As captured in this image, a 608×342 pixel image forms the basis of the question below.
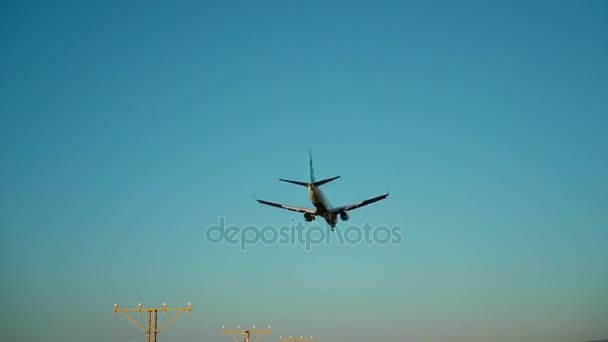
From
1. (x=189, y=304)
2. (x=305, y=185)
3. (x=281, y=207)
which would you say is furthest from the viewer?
(x=281, y=207)

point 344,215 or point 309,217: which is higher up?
point 344,215

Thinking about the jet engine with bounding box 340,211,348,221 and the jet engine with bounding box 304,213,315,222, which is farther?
the jet engine with bounding box 340,211,348,221

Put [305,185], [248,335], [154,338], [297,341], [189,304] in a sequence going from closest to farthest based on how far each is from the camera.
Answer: [154,338]
[189,304]
[305,185]
[248,335]
[297,341]

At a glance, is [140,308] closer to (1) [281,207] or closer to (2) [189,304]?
(2) [189,304]

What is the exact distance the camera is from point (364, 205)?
3248 inches

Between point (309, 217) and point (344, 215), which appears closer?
point (309, 217)

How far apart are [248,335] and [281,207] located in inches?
1524

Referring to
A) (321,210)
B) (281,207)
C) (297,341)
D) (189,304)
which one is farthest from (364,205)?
(297,341)

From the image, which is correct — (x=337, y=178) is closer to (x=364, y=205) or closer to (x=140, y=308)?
(x=364, y=205)

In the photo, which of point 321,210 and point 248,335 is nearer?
point 321,210

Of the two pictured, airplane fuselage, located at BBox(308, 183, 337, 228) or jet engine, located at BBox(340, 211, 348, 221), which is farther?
jet engine, located at BBox(340, 211, 348, 221)

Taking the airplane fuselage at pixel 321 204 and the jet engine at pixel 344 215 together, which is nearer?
the airplane fuselage at pixel 321 204

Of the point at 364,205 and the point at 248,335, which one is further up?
the point at 364,205

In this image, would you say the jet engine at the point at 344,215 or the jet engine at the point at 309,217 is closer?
the jet engine at the point at 309,217
